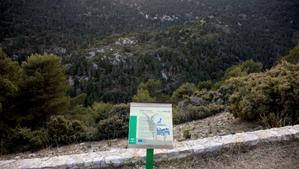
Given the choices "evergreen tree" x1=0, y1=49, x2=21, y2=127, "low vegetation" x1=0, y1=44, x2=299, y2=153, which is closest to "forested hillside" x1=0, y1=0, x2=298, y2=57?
"low vegetation" x1=0, y1=44, x2=299, y2=153

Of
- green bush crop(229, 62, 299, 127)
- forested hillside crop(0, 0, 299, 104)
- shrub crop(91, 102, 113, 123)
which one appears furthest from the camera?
forested hillside crop(0, 0, 299, 104)

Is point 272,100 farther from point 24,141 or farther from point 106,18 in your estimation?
point 106,18

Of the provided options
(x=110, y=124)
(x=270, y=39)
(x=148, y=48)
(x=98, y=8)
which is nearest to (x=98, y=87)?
(x=148, y=48)

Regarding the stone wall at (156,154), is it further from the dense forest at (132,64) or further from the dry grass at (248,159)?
the dense forest at (132,64)

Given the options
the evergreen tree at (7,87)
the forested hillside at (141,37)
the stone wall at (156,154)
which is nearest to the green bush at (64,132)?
the stone wall at (156,154)

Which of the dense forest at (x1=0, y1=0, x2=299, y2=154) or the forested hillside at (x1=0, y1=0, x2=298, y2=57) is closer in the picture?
the dense forest at (x1=0, y1=0, x2=299, y2=154)

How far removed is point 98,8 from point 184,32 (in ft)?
160

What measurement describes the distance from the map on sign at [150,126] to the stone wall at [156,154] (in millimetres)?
997

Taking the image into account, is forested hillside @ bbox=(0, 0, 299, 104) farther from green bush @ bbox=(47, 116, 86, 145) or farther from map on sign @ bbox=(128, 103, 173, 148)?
map on sign @ bbox=(128, 103, 173, 148)

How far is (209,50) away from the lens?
6962cm

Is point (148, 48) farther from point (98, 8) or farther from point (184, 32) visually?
point (98, 8)

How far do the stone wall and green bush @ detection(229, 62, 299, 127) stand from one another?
123 cm

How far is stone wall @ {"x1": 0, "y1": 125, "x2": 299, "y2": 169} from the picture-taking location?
407 cm

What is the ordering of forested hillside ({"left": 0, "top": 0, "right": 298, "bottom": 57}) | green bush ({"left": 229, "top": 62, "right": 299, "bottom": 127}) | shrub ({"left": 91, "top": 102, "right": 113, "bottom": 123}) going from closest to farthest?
green bush ({"left": 229, "top": 62, "right": 299, "bottom": 127})
shrub ({"left": 91, "top": 102, "right": 113, "bottom": 123})
forested hillside ({"left": 0, "top": 0, "right": 298, "bottom": 57})
